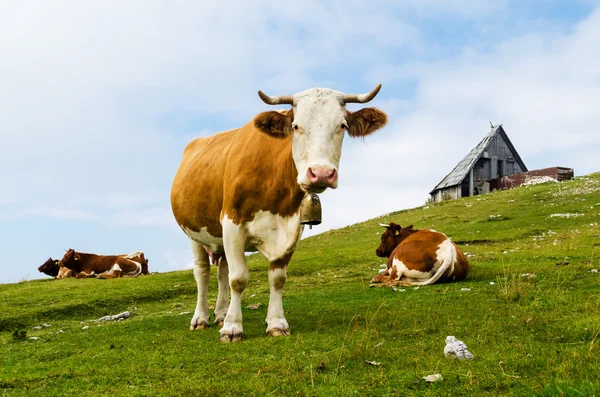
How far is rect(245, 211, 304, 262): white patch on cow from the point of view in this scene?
7.64m

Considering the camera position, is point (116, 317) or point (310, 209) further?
point (116, 317)

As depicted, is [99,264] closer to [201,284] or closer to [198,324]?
[201,284]

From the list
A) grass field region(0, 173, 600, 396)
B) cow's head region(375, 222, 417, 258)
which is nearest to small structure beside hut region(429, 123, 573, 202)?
grass field region(0, 173, 600, 396)

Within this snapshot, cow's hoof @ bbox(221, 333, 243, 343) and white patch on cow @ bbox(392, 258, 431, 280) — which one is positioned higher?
white patch on cow @ bbox(392, 258, 431, 280)

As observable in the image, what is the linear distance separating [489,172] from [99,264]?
41785mm

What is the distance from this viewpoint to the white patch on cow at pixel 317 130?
6645 millimetres

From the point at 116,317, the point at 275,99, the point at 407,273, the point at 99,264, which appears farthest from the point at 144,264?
the point at 275,99

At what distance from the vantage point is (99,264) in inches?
910

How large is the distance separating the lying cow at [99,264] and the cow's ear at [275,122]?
1736 centimetres

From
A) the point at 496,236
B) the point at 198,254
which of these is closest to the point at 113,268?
the point at 198,254

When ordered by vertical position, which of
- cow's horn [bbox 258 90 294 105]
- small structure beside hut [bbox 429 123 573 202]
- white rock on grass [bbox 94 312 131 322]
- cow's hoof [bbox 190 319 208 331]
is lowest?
white rock on grass [bbox 94 312 131 322]

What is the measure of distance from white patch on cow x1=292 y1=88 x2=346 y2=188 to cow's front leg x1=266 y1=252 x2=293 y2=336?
1615 mm

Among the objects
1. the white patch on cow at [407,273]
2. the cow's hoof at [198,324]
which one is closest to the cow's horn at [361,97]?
the cow's hoof at [198,324]

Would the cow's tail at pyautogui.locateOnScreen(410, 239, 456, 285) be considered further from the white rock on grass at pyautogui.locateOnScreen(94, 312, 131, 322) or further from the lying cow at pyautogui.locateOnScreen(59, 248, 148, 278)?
the lying cow at pyautogui.locateOnScreen(59, 248, 148, 278)
